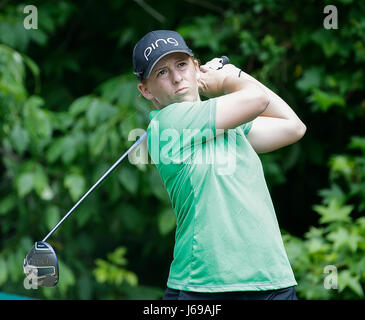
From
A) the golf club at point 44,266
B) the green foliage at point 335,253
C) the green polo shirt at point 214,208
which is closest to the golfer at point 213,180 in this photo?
the green polo shirt at point 214,208

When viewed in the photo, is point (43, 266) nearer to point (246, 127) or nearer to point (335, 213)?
point (246, 127)

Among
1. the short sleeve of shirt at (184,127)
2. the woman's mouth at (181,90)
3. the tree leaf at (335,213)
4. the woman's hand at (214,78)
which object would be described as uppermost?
the woman's hand at (214,78)

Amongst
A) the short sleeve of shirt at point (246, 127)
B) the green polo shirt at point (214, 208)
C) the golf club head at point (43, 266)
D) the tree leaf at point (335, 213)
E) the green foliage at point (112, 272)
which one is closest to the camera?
the green polo shirt at point (214, 208)

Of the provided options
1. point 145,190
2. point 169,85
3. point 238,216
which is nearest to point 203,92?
point 169,85

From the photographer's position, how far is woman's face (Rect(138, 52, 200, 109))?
5.97 feet

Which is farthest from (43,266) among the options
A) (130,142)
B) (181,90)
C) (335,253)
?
(130,142)

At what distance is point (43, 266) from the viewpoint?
1821 mm

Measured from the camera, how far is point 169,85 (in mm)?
1823

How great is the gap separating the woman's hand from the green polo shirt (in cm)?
11

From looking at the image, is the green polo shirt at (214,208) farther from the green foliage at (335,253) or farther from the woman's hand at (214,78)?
the green foliage at (335,253)

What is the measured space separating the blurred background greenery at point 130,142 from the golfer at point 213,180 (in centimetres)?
185

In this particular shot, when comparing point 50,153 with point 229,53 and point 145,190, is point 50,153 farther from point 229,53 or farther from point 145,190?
point 229,53

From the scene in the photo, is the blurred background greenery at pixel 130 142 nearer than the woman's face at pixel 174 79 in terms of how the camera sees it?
No

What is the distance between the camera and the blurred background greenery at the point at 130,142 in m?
3.94
